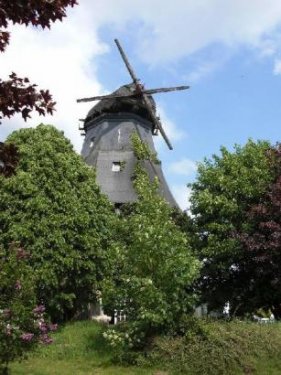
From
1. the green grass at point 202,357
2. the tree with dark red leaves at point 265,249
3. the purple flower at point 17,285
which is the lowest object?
the green grass at point 202,357

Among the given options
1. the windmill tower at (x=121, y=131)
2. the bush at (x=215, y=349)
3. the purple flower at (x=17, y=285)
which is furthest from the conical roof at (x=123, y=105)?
the purple flower at (x=17, y=285)

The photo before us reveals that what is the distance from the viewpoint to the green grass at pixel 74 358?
Result: 53.6ft

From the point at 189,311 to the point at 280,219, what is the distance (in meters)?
6.08

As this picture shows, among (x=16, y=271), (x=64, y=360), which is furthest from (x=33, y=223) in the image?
(x=16, y=271)

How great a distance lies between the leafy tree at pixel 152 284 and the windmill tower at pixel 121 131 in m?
19.2

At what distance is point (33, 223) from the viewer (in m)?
22.4

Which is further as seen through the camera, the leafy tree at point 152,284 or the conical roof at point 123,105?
the conical roof at point 123,105

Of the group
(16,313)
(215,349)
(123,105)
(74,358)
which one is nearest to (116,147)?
(123,105)

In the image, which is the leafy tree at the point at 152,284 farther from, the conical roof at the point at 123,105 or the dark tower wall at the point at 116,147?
the conical roof at the point at 123,105

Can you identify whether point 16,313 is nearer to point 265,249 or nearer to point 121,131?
point 265,249

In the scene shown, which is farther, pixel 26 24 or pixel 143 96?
pixel 143 96

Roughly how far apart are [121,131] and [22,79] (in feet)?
119

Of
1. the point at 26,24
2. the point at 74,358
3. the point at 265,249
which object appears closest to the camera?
the point at 26,24

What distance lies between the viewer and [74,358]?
1822 cm
